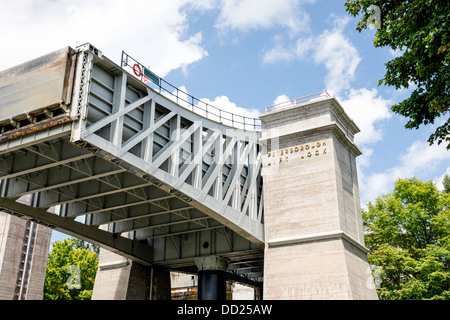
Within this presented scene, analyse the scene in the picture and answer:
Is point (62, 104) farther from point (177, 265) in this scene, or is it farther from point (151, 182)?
point (177, 265)

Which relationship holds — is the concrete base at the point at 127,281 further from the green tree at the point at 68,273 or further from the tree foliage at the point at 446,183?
the tree foliage at the point at 446,183

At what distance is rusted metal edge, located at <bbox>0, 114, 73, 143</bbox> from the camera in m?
20.4

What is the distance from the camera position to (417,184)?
130 feet

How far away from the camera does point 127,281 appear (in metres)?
37.0

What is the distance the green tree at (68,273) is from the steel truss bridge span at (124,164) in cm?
2479

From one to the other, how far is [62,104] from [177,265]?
71.0 feet

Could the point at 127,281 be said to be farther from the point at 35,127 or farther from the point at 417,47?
the point at 417,47

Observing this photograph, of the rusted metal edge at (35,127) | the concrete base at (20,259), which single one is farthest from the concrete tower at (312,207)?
the concrete base at (20,259)

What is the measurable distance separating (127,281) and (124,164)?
57.1 feet

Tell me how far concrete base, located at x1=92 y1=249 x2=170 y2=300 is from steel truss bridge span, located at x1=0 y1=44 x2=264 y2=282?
122 centimetres

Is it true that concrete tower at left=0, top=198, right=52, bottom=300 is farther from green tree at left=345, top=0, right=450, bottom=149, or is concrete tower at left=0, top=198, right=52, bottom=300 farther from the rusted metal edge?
green tree at left=345, top=0, right=450, bottom=149

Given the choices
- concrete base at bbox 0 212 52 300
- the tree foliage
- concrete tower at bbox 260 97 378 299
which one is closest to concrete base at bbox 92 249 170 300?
concrete tower at bbox 260 97 378 299

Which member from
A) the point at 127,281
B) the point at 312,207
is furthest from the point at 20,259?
the point at 312,207
